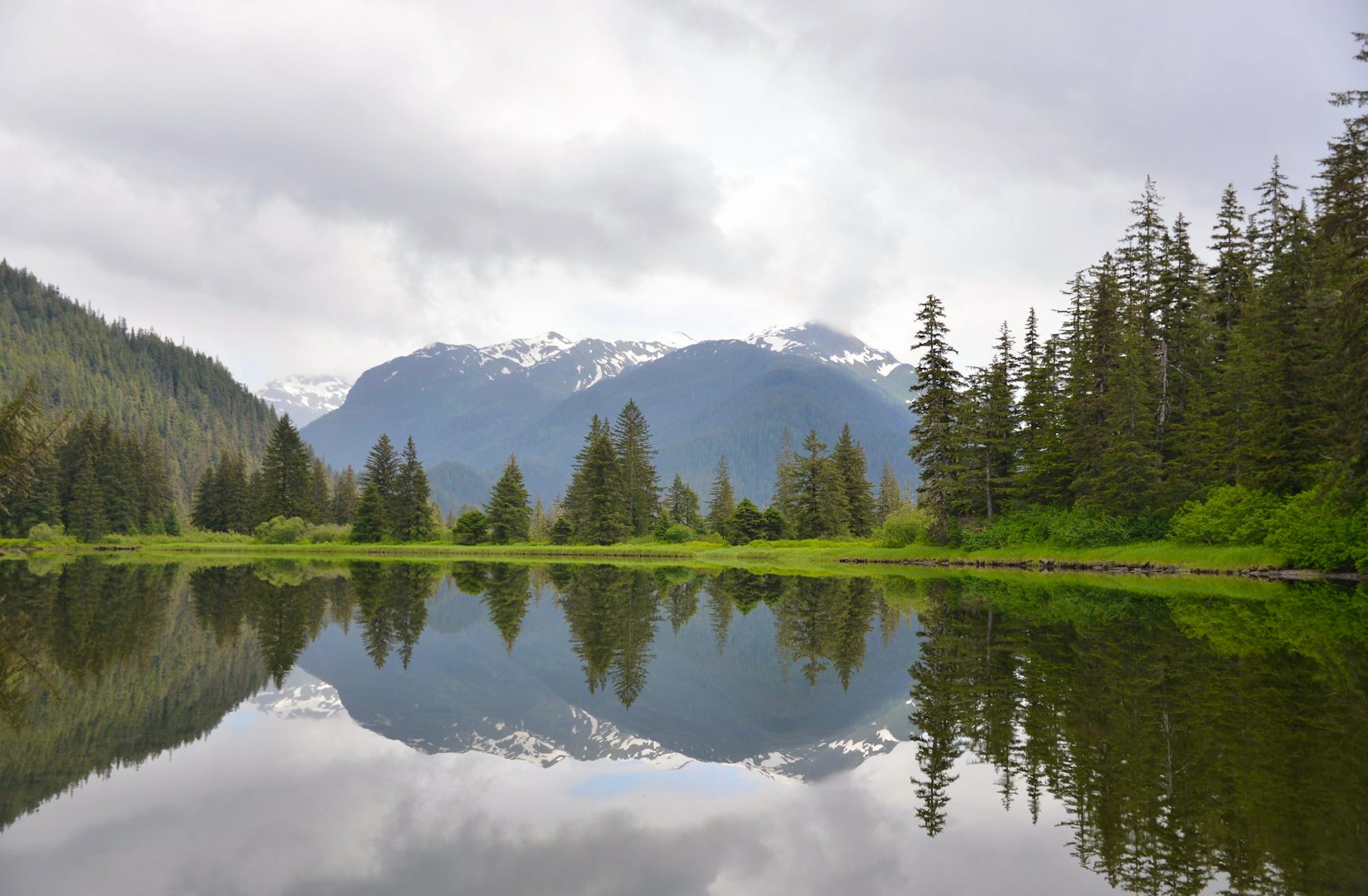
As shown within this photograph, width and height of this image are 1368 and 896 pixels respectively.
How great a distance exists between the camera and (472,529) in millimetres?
Answer: 85500

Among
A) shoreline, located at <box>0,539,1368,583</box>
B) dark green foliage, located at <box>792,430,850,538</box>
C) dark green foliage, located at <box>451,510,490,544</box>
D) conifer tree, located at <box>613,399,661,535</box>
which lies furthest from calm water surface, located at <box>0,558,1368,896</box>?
conifer tree, located at <box>613,399,661,535</box>

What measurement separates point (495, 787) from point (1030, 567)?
157ft

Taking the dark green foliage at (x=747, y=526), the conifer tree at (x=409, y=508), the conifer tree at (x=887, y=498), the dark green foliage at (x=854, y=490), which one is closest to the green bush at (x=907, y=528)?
the dark green foliage at (x=854, y=490)

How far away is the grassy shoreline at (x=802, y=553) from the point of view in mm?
41656

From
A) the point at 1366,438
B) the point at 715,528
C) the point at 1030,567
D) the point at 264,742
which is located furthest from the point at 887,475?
the point at 264,742

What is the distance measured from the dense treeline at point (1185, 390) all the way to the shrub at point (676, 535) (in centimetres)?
2709

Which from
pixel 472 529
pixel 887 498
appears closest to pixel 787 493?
pixel 887 498

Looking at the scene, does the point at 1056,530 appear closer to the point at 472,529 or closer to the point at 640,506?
the point at 640,506

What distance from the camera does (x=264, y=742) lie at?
11.8m

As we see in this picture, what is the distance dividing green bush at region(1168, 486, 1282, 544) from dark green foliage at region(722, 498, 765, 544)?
41.4 meters

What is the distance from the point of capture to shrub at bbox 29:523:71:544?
83.6 m

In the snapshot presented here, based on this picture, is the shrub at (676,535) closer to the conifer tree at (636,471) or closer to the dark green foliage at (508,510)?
the conifer tree at (636,471)

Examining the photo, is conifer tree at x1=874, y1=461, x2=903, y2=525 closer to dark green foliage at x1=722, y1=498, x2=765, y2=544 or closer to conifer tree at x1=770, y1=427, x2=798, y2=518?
conifer tree at x1=770, y1=427, x2=798, y2=518

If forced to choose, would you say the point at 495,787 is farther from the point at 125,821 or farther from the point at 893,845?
the point at 893,845
